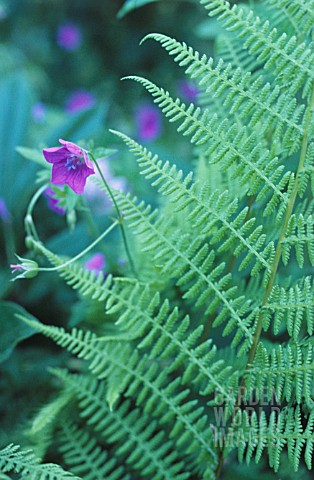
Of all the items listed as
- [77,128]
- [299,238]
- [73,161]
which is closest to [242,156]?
[299,238]

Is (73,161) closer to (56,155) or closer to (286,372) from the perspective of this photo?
(56,155)

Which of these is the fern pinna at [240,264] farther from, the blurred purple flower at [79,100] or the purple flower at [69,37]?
the purple flower at [69,37]

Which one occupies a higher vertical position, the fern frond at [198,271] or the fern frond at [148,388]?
the fern frond at [198,271]

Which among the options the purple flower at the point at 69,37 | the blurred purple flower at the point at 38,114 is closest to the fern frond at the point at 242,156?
the blurred purple flower at the point at 38,114

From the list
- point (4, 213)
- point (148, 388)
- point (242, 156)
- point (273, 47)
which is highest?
point (273, 47)

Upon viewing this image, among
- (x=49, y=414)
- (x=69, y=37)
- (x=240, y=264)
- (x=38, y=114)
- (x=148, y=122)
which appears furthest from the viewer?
(x=69, y=37)

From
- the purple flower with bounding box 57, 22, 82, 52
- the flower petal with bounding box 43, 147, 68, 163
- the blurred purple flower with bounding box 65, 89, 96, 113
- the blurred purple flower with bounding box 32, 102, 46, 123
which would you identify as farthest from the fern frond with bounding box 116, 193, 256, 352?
the purple flower with bounding box 57, 22, 82, 52

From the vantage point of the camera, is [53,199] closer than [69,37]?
Yes

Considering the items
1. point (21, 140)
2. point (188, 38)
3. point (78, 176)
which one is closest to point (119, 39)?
point (188, 38)
